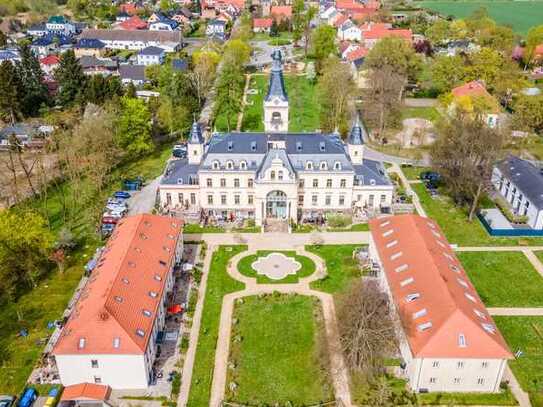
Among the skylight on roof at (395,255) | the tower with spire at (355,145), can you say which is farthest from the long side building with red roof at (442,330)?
the tower with spire at (355,145)

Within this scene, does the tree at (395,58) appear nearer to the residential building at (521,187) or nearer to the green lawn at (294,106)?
the green lawn at (294,106)

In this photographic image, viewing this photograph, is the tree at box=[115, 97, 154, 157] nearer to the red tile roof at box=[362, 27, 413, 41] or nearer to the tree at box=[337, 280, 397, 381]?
the tree at box=[337, 280, 397, 381]

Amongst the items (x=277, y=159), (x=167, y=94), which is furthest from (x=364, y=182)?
(x=167, y=94)

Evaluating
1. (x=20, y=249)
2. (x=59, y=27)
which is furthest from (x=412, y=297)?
(x=59, y=27)

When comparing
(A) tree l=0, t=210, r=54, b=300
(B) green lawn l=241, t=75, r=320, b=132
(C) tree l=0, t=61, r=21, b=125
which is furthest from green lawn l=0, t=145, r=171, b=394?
(B) green lawn l=241, t=75, r=320, b=132

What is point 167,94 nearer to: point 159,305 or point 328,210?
point 328,210

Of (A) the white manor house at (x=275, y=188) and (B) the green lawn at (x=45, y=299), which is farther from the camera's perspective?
(A) the white manor house at (x=275, y=188)

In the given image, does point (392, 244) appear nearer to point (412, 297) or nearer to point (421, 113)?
point (412, 297)
